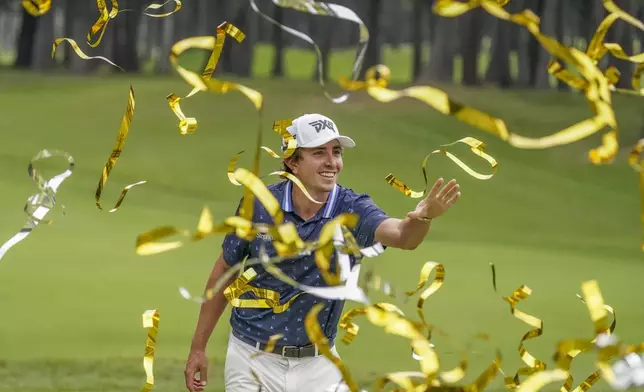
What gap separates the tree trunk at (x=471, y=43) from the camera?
31953 mm

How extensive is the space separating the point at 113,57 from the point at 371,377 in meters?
28.6

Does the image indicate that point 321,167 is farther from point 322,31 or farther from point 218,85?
point 322,31

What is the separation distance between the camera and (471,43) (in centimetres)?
3309

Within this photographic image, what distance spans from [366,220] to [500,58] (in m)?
30.7

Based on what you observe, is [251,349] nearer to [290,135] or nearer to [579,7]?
[290,135]

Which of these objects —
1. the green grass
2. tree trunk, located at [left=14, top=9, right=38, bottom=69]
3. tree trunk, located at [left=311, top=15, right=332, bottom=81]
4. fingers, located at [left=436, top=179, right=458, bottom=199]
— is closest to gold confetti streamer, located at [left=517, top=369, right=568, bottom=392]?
fingers, located at [left=436, top=179, right=458, bottom=199]

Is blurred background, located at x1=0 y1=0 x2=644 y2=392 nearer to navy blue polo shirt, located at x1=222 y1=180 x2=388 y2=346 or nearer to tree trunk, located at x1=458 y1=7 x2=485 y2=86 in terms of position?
tree trunk, located at x1=458 y1=7 x2=485 y2=86

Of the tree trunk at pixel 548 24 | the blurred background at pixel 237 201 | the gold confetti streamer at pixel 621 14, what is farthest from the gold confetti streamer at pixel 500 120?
the tree trunk at pixel 548 24

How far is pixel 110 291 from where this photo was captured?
509 inches

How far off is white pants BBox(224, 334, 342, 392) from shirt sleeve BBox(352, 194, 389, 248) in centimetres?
48

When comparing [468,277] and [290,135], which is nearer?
[290,135]

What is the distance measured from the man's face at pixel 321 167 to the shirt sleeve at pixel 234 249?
0.27 m

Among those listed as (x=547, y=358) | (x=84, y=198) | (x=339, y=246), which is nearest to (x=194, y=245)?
(x=84, y=198)

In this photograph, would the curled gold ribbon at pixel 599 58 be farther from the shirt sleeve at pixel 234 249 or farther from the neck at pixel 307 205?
the shirt sleeve at pixel 234 249
